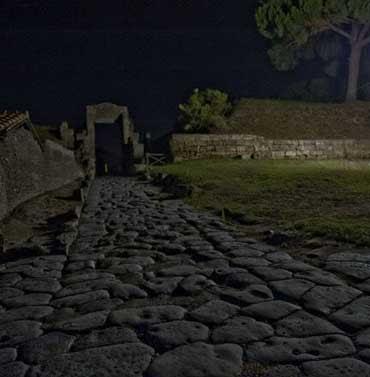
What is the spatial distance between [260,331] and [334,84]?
1067 inches

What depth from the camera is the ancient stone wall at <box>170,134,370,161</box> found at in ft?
A: 62.8

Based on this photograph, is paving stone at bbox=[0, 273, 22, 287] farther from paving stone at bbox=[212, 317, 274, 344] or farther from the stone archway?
the stone archway

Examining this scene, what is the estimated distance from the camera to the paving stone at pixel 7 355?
2111 mm

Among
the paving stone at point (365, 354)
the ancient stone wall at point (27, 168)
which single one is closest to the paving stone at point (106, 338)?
the paving stone at point (365, 354)

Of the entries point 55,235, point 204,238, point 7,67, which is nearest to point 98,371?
point 204,238

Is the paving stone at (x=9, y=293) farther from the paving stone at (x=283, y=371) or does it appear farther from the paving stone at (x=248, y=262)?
the paving stone at (x=283, y=371)

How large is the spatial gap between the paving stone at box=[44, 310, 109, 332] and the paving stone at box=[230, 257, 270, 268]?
63.4 inches

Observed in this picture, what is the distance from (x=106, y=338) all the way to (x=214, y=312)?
79 cm

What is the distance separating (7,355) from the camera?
2.17 m

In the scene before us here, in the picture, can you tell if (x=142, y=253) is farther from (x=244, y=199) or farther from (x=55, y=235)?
(x=244, y=199)

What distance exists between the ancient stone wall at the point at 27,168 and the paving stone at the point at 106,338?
495 cm

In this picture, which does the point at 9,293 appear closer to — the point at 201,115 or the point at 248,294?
the point at 248,294

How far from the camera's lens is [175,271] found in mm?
3684

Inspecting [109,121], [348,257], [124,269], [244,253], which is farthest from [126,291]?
[109,121]
